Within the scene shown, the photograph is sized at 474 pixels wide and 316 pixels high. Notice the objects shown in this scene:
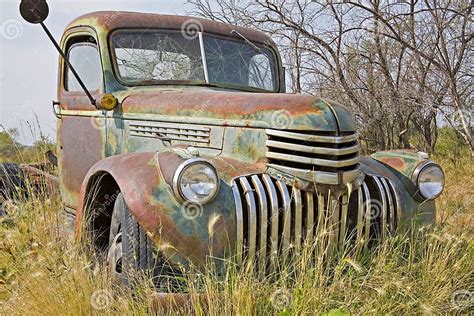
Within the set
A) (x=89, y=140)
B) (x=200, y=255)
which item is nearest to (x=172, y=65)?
(x=89, y=140)

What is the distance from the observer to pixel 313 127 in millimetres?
3285

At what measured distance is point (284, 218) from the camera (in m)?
3.16

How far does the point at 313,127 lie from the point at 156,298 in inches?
50.0

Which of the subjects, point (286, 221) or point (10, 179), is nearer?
point (286, 221)

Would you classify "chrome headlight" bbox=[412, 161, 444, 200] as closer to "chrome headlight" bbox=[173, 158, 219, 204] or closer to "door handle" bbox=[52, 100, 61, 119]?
"chrome headlight" bbox=[173, 158, 219, 204]

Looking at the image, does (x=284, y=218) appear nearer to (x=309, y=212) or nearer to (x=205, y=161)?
(x=309, y=212)

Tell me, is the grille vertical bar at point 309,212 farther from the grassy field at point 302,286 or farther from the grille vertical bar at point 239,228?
the grille vertical bar at point 239,228

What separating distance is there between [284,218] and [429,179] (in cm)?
132

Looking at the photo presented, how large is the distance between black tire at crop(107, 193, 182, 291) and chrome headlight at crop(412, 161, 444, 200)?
5.94 ft

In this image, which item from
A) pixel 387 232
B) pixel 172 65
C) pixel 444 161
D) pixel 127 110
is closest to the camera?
pixel 387 232

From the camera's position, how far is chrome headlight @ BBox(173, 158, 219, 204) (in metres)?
2.96

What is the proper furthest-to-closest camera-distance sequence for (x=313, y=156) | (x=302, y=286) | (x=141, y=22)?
(x=141, y=22)
(x=313, y=156)
(x=302, y=286)

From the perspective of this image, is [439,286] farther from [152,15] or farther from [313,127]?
[152,15]

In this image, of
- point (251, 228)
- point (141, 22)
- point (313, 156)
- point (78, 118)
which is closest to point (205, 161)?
point (251, 228)
